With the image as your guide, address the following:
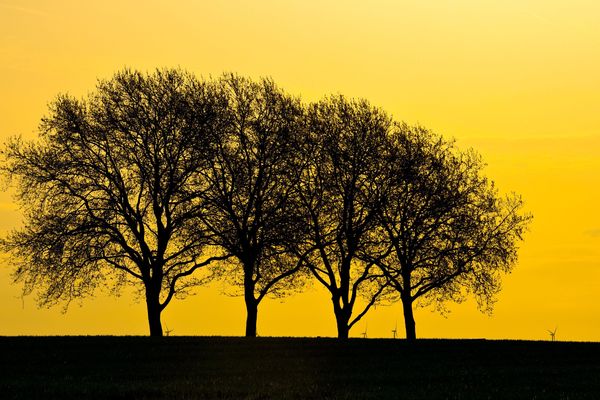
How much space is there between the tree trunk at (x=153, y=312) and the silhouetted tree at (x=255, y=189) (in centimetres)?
513

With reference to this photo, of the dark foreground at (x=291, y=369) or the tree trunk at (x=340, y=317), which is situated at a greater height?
the tree trunk at (x=340, y=317)

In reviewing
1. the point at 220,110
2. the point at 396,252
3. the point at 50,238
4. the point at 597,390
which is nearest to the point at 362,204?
the point at 396,252

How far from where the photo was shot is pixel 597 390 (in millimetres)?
36500

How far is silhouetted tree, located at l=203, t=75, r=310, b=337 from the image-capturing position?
60562mm

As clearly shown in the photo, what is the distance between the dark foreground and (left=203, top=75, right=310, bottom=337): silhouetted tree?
7418 millimetres

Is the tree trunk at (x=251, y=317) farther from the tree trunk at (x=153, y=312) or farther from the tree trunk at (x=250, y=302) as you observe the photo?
the tree trunk at (x=153, y=312)

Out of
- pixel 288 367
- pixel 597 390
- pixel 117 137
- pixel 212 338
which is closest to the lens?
pixel 597 390

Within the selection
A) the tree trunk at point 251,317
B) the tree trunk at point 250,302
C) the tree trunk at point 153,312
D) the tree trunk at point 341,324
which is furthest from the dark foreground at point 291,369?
the tree trunk at point 341,324

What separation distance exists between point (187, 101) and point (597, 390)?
32864 millimetres

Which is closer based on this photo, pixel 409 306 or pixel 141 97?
pixel 141 97

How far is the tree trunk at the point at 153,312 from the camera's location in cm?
5941

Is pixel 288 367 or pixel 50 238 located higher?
pixel 50 238

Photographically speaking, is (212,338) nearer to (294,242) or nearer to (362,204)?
(294,242)

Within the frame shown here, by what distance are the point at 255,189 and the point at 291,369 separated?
20.4 metres
